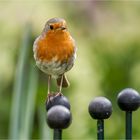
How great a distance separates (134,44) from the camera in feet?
17.8

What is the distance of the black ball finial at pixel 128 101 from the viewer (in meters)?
2.84

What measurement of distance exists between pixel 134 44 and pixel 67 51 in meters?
1.94

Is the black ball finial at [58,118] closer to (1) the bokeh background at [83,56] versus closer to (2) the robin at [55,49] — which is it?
(2) the robin at [55,49]

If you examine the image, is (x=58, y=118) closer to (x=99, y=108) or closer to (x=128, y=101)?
(x=99, y=108)

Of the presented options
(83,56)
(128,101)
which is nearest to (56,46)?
(128,101)

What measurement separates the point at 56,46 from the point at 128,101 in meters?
0.78

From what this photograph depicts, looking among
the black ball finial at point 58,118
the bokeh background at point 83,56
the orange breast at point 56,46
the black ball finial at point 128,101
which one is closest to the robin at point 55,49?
the orange breast at point 56,46

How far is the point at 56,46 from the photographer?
353 cm

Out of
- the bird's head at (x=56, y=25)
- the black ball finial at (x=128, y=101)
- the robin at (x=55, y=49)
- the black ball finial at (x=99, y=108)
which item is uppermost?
the bird's head at (x=56, y=25)

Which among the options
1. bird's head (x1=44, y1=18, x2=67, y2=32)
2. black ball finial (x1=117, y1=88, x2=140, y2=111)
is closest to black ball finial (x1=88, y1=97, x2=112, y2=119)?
black ball finial (x1=117, y1=88, x2=140, y2=111)

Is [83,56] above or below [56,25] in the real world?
above

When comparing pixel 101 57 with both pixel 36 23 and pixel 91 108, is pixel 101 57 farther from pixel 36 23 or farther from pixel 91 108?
pixel 91 108

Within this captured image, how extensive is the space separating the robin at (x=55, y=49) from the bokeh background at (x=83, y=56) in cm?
85

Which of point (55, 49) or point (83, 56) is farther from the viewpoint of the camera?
point (83, 56)
